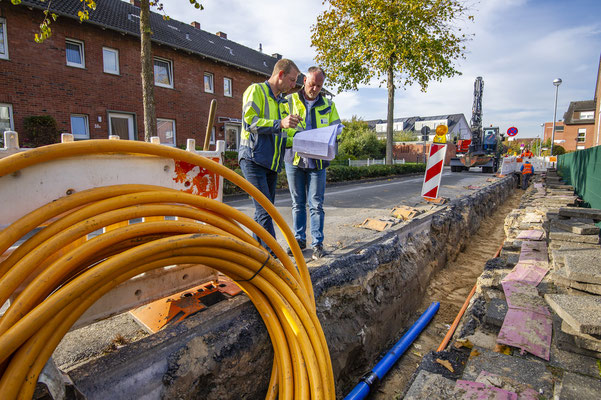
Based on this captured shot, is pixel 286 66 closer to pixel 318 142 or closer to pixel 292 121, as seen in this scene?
pixel 292 121

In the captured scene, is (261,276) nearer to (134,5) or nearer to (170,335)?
(170,335)

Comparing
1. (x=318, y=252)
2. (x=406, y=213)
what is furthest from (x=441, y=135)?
(x=318, y=252)

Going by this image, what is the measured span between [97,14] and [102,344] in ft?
54.1

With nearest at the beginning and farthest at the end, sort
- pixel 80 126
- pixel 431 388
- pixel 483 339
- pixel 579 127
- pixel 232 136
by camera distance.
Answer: pixel 431 388 → pixel 483 339 → pixel 80 126 → pixel 232 136 → pixel 579 127

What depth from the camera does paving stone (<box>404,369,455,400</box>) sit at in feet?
4.82

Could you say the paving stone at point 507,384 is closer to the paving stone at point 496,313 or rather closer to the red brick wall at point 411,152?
the paving stone at point 496,313

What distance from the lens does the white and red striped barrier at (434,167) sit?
5.98m

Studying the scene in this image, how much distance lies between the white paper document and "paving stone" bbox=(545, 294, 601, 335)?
5.80 feet

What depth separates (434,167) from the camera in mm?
6012

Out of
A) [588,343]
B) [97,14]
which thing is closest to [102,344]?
[588,343]

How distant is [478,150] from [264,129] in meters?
23.2

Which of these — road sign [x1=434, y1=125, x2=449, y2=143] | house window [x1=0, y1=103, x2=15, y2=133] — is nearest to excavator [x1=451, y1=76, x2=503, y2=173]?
road sign [x1=434, y1=125, x2=449, y2=143]

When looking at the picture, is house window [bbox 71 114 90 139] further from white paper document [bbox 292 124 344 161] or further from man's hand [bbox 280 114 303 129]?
man's hand [bbox 280 114 303 129]

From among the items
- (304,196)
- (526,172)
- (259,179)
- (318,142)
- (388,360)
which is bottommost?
(388,360)
